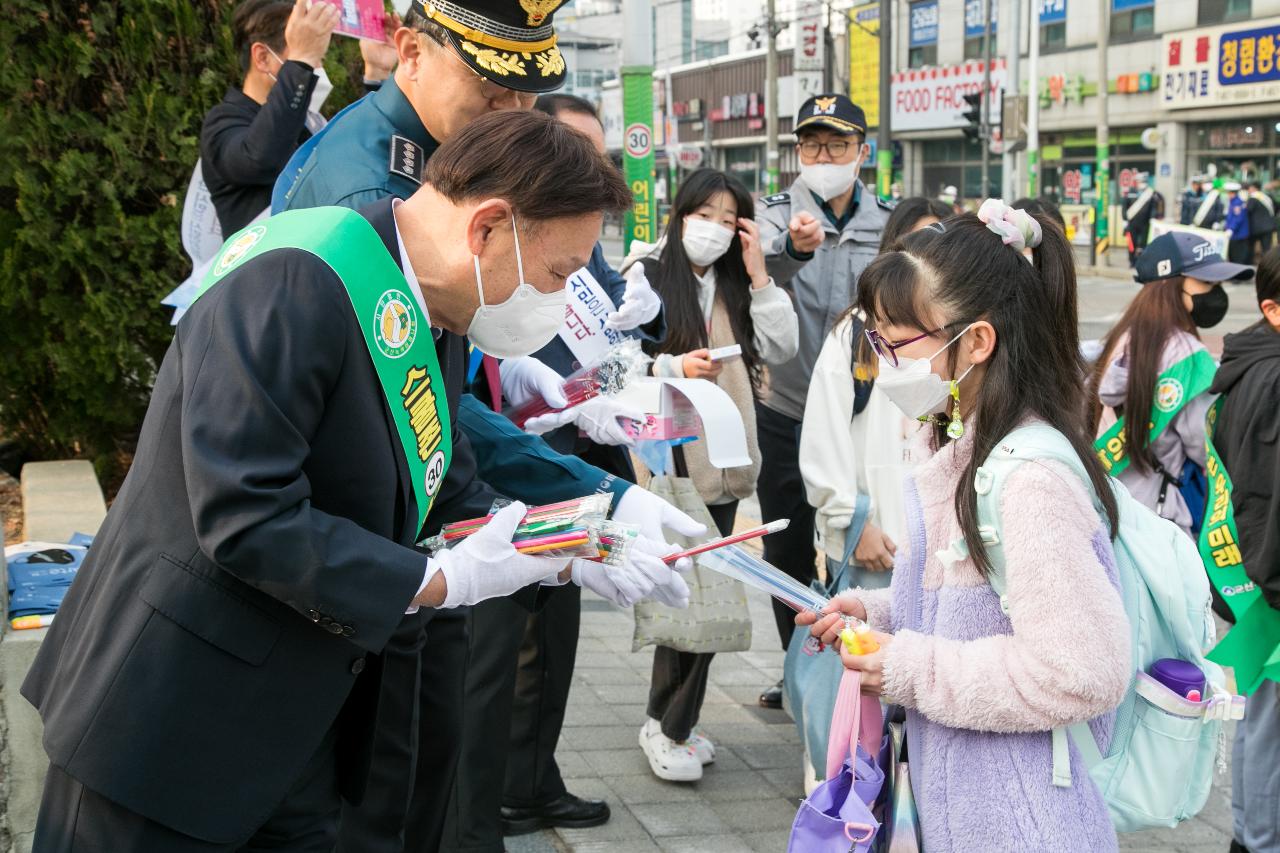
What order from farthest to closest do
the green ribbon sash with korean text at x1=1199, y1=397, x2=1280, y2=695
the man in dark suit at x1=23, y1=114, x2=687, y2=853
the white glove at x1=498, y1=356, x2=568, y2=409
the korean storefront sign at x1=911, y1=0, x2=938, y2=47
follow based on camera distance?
the korean storefront sign at x1=911, y1=0, x2=938, y2=47 → the green ribbon sash with korean text at x1=1199, y1=397, x2=1280, y2=695 → the white glove at x1=498, y1=356, x2=568, y2=409 → the man in dark suit at x1=23, y1=114, x2=687, y2=853

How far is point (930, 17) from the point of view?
42.4m

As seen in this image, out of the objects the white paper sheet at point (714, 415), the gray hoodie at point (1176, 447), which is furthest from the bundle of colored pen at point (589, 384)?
the gray hoodie at point (1176, 447)

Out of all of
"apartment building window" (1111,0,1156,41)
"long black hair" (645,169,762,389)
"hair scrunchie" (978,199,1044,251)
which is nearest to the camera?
"hair scrunchie" (978,199,1044,251)

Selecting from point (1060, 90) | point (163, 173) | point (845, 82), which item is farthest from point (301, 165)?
point (845, 82)

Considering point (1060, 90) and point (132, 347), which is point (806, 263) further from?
point (1060, 90)

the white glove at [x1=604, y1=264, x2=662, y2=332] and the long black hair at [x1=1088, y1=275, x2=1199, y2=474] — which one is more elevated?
the white glove at [x1=604, y1=264, x2=662, y2=332]

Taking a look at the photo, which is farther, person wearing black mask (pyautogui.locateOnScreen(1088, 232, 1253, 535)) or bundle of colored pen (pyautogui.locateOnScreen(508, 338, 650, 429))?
person wearing black mask (pyautogui.locateOnScreen(1088, 232, 1253, 535))

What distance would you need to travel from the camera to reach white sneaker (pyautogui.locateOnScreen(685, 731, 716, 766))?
425 centimetres

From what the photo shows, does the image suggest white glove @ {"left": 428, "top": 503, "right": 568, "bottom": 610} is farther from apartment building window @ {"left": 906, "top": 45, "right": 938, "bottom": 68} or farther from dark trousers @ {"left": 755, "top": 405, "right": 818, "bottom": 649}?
apartment building window @ {"left": 906, "top": 45, "right": 938, "bottom": 68}

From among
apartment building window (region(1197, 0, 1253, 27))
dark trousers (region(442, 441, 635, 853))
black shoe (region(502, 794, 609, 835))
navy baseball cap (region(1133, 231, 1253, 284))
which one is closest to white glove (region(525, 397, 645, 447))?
dark trousers (region(442, 441, 635, 853))

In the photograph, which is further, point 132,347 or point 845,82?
point 845,82

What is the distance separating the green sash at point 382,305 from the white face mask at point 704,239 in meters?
2.44

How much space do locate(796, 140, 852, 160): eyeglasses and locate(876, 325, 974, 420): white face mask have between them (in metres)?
2.79

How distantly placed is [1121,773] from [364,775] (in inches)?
51.7
